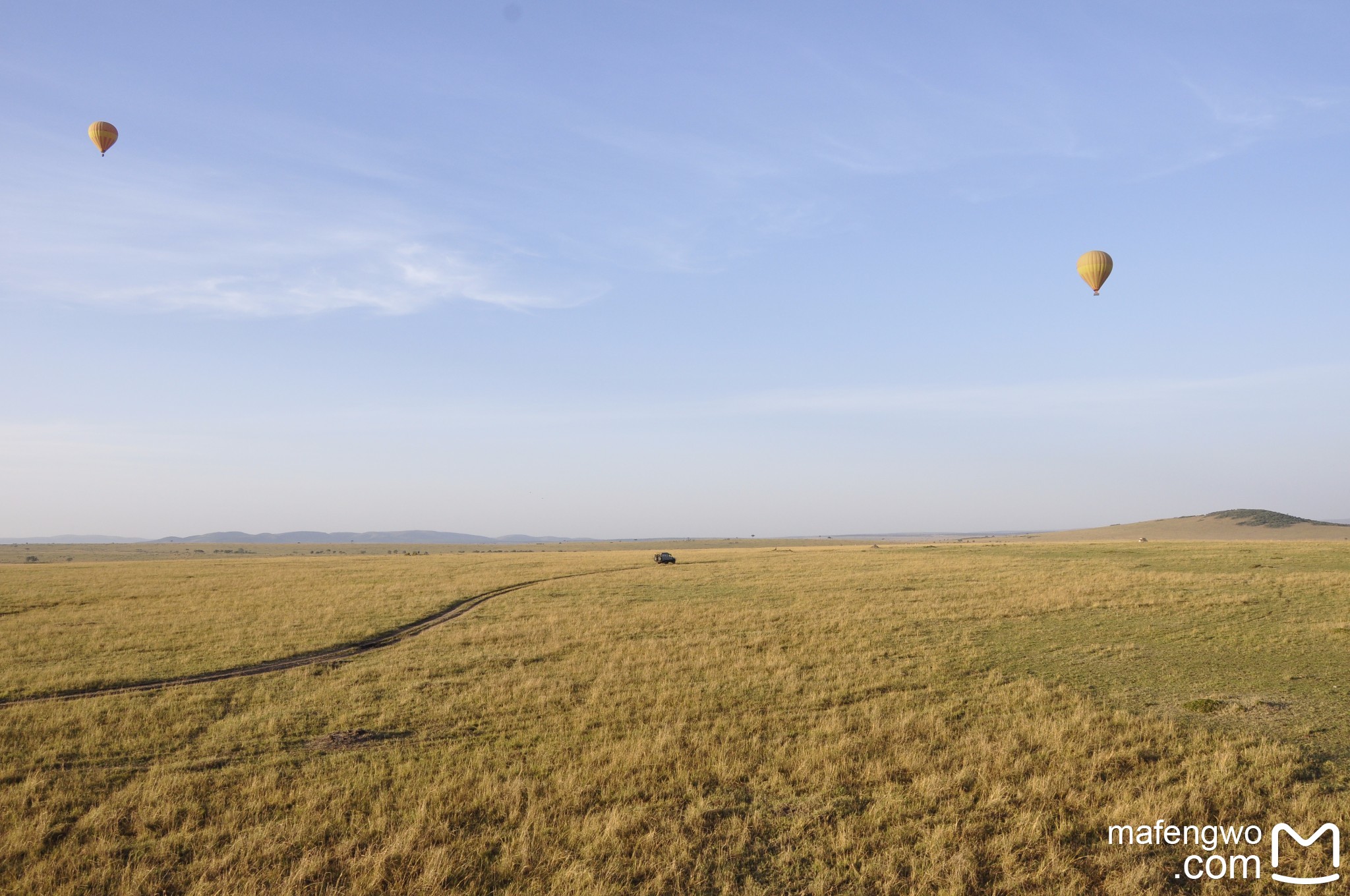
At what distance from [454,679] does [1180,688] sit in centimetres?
1642

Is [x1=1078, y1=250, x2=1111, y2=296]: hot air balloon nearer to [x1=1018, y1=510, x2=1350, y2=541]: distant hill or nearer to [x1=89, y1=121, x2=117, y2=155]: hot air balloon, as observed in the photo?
[x1=89, y1=121, x2=117, y2=155]: hot air balloon

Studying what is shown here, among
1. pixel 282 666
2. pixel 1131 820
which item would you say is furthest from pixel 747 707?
pixel 282 666

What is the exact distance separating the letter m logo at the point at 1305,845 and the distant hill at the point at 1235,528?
450 feet

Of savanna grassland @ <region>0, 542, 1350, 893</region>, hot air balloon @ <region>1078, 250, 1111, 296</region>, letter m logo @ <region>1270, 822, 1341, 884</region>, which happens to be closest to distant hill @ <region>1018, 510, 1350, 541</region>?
hot air balloon @ <region>1078, 250, 1111, 296</region>

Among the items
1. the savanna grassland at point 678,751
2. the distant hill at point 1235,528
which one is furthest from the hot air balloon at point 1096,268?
the distant hill at point 1235,528

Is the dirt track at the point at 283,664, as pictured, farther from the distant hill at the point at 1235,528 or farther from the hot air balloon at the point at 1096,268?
the distant hill at the point at 1235,528

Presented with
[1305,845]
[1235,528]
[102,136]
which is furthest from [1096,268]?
[1235,528]

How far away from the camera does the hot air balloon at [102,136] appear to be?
136ft

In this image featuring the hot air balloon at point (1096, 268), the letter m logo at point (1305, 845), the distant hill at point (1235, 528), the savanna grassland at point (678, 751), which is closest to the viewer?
the letter m logo at point (1305, 845)

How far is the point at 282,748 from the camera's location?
13.0 meters

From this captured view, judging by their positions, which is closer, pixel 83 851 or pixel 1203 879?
pixel 1203 879

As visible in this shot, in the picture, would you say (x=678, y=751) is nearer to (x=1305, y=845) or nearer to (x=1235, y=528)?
(x=1305, y=845)

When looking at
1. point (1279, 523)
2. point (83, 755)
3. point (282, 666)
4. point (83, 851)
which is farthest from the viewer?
point (1279, 523)

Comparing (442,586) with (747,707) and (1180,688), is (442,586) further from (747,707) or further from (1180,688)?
(1180,688)
